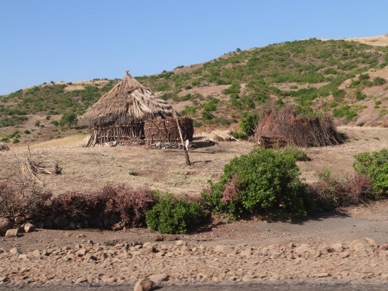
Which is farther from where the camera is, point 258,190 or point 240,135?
point 240,135

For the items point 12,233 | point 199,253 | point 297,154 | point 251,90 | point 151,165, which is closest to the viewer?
point 199,253

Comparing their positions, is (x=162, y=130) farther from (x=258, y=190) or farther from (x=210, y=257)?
(x=210, y=257)

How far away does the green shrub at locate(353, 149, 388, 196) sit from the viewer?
13266mm

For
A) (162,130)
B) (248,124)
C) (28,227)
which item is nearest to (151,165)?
(162,130)

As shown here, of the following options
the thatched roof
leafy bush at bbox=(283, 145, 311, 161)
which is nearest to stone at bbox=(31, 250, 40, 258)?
leafy bush at bbox=(283, 145, 311, 161)

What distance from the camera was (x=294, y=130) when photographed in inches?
741

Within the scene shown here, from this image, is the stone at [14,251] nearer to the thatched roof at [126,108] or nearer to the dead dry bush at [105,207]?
the dead dry bush at [105,207]

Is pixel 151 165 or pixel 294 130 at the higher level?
pixel 294 130

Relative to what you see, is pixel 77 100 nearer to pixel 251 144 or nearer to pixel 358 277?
pixel 251 144

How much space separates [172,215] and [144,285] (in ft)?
11.3

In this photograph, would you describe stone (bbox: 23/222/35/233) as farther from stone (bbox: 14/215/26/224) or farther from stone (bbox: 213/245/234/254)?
stone (bbox: 213/245/234/254)

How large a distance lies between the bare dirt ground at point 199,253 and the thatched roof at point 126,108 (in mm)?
5234

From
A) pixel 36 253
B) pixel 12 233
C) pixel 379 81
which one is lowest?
pixel 36 253

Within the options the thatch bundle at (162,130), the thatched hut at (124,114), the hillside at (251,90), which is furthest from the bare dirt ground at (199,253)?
the hillside at (251,90)
